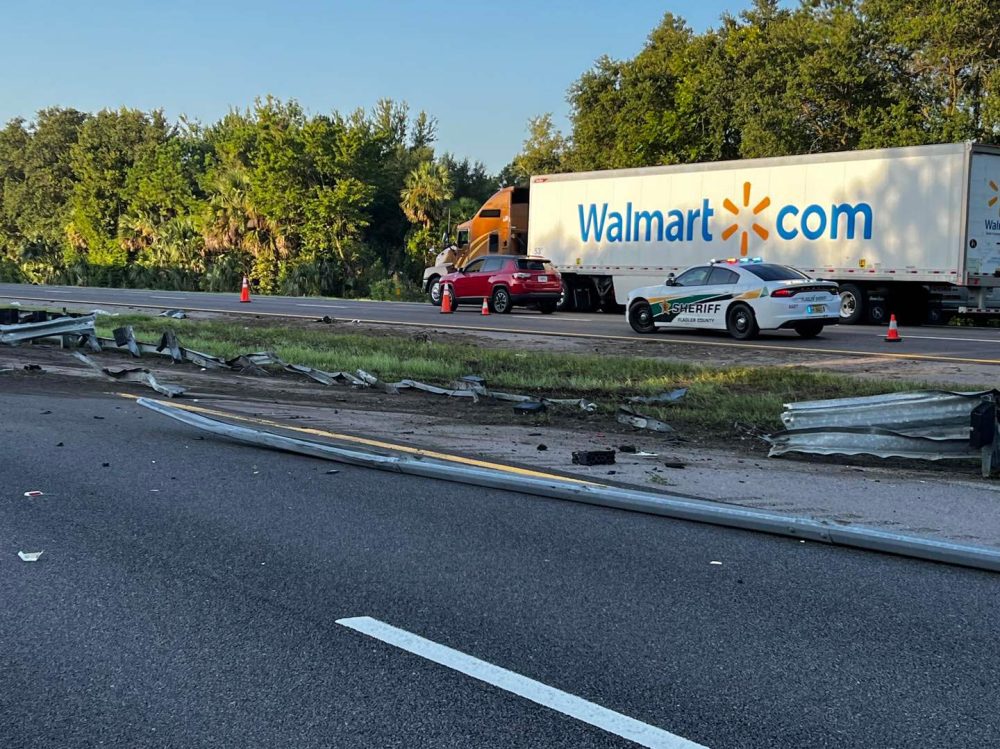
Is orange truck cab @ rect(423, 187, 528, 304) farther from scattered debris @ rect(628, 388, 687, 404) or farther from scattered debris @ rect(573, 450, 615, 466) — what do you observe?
scattered debris @ rect(573, 450, 615, 466)

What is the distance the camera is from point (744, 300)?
64.4 ft

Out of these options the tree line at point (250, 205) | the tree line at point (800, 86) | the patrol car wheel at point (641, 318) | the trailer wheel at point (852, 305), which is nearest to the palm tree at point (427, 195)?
the tree line at point (250, 205)

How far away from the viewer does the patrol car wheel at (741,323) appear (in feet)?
64.3

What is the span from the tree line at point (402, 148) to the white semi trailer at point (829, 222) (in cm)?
1203

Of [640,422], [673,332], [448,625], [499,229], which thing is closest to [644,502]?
[448,625]

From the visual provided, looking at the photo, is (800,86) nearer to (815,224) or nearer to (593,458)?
(815,224)

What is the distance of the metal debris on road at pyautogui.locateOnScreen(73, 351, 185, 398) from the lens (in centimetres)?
1177

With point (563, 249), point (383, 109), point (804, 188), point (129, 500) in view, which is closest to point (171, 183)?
point (383, 109)

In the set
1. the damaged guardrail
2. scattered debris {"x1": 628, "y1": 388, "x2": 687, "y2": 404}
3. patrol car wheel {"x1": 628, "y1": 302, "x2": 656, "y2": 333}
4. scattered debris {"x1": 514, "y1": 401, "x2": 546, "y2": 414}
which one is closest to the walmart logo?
patrol car wheel {"x1": 628, "y1": 302, "x2": 656, "y2": 333}

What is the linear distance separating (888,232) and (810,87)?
56.0 ft

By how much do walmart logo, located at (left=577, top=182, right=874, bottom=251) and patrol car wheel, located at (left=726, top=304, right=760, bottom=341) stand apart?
7104mm

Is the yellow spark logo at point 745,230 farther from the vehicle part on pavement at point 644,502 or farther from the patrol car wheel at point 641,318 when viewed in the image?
the vehicle part on pavement at point 644,502

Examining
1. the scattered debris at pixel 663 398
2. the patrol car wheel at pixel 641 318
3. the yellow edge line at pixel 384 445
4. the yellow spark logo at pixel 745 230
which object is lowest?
the yellow edge line at pixel 384 445

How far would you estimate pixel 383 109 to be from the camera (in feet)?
234
